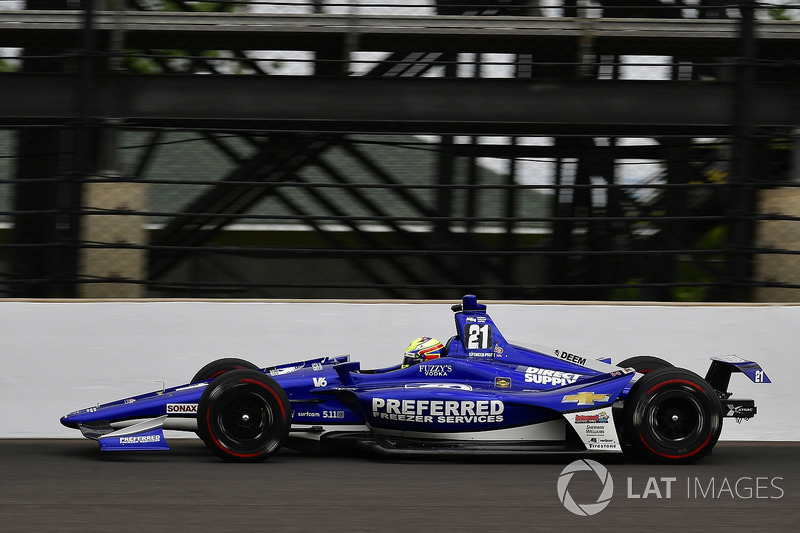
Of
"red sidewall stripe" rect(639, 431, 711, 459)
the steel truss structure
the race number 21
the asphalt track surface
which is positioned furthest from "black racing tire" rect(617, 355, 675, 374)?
the steel truss structure

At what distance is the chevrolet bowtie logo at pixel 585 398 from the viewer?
20.2 ft

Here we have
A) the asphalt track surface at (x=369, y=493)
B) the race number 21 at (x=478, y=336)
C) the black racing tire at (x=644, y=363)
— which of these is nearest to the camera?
the asphalt track surface at (x=369, y=493)

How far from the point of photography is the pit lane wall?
743 centimetres

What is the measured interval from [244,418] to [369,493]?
121cm

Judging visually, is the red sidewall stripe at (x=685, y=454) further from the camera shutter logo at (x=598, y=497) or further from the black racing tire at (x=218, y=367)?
the black racing tire at (x=218, y=367)

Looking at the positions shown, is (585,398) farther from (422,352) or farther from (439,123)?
(439,123)

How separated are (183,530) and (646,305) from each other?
4.55 meters

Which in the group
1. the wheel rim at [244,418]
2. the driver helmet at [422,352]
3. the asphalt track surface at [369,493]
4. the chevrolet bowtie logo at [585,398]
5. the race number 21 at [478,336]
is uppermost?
the race number 21 at [478,336]

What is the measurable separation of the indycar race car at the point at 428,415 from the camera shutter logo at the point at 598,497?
12cm

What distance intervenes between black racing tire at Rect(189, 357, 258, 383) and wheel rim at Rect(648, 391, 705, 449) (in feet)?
8.91

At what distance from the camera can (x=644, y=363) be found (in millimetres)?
7148

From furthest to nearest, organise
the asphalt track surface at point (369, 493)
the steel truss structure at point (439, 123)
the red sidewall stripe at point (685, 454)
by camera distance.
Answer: the steel truss structure at point (439, 123), the red sidewall stripe at point (685, 454), the asphalt track surface at point (369, 493)

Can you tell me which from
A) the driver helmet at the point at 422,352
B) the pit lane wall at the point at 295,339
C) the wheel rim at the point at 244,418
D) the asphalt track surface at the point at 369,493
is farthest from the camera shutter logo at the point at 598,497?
the wheel rim at the point at 244,418

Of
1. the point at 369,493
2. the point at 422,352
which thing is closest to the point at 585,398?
the point at 422,352
